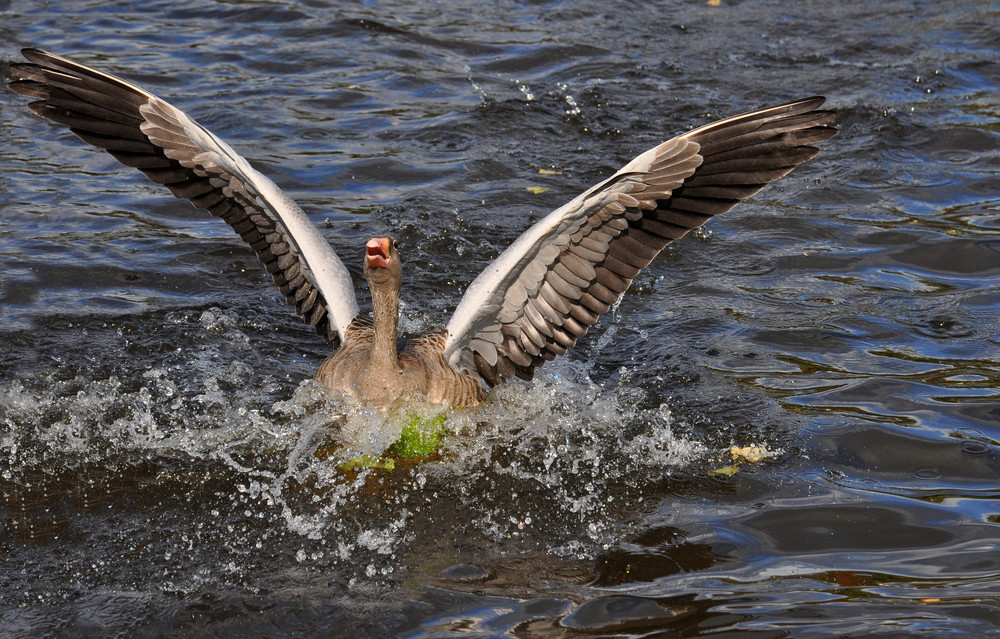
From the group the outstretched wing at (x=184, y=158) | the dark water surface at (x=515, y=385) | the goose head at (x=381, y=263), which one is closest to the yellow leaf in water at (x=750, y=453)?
the dark water surface at (x=515, y=385)

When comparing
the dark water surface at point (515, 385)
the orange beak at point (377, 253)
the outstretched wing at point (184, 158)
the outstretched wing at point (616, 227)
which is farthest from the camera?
the outstretched wing at point (184, 158)

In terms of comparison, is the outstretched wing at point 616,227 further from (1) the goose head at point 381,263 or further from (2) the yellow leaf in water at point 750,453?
(2) the yellow leaf in water at point 750,453

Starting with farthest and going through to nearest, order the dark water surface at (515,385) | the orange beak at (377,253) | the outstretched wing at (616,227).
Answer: the orange beak at (377,253)
the outstretched wing at (616,227)
the dark water surface at (515,385)

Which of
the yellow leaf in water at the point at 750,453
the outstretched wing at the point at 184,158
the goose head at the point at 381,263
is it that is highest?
the outstretched wing at the point at 184,158

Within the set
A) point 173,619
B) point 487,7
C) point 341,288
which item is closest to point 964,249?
point 341,288

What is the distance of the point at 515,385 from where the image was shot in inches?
249

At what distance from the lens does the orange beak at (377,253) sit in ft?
17.8

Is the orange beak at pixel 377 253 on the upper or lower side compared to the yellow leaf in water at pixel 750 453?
upper

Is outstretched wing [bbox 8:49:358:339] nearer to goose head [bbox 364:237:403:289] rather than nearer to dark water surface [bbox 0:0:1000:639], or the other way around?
goose head [bbox 364:237:403:289]

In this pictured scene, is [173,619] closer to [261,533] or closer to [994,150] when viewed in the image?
[261,533]

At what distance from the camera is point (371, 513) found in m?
5.09

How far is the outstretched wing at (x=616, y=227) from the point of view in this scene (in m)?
5.26

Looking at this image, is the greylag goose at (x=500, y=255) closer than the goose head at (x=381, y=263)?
Yes

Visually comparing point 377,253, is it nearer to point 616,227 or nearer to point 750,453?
point 616,227
